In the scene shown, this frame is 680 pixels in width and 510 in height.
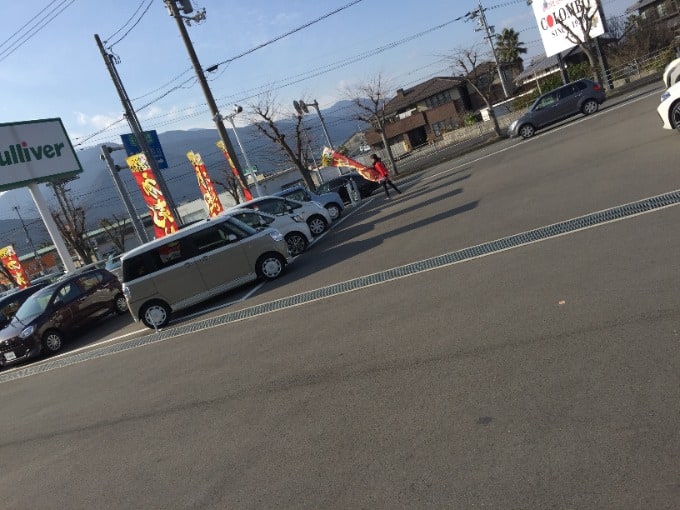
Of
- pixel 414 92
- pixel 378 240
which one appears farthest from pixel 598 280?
Result: pixel 414 92

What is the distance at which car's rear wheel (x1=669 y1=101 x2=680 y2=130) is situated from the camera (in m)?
11.2

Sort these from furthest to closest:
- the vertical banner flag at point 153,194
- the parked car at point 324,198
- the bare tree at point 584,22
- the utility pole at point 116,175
Result: 1. the bare tree at point 584,22
2. the utility pole at point 116,175
3. the vertical banner flag at point 153,194
4. the parked car at point 324,198

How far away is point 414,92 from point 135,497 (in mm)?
68084

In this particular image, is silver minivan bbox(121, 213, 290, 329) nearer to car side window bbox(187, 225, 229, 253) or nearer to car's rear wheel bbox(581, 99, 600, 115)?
car side window bbox(187, 225, 229, 253)

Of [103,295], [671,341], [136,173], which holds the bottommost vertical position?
[671,341]

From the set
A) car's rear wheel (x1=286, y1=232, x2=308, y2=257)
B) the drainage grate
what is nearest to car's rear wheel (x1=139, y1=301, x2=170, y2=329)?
the drainage grate

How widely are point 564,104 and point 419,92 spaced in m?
44.6

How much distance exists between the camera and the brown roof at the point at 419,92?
60.9 meters

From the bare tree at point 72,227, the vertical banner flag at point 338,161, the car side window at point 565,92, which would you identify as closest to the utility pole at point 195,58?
the vertical banner flag at point 338,161

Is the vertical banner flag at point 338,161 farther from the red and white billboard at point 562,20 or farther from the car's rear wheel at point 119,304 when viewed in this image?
the red and white billboard at point 562,20

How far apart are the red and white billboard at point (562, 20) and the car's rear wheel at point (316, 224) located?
25.6 m

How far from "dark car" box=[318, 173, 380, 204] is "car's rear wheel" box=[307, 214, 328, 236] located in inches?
299

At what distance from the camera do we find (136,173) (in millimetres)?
20875

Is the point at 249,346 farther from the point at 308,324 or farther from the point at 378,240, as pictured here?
the point at 378,240
